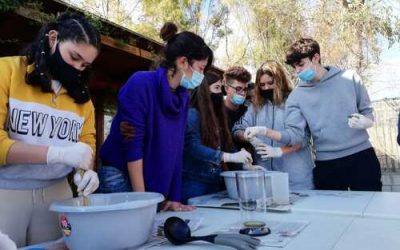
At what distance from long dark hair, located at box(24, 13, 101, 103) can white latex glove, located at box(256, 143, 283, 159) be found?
3.29ft

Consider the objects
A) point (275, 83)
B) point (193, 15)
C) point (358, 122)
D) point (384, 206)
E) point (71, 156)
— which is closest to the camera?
point (71, 156)

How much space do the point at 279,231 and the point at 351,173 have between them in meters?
1.16

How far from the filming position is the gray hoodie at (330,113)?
196 cm

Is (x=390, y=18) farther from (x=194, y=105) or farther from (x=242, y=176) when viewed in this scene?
(x=242, y=176)

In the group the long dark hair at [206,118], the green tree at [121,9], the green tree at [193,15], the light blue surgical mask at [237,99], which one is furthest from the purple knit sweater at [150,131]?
the green tree at [193,15]

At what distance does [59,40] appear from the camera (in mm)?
1166

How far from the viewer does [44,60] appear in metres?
1.13

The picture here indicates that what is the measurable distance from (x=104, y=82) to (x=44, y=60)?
2.81 metres

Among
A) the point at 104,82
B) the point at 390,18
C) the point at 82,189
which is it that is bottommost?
the point at 82,189

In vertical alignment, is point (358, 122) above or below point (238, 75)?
below

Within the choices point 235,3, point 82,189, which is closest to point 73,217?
point 82,189

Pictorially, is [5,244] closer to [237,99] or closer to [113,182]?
[113,182]

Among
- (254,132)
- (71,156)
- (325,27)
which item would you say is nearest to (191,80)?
(254,132)

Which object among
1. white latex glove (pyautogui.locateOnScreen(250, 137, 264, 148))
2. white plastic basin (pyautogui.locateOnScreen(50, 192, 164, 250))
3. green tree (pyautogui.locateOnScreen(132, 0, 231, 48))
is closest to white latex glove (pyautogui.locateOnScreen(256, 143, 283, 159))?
white latex glove (pyautogui.locateOnScreen(250, 137, 264, 148))
